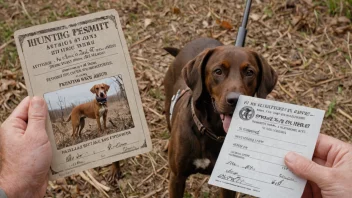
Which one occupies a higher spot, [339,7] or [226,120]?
[226,120]

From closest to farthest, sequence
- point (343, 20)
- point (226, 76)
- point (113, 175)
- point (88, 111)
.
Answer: point (88, 111)
point (226, 76)
point (113, 175)
point (343, 20)

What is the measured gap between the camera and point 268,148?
2242mm

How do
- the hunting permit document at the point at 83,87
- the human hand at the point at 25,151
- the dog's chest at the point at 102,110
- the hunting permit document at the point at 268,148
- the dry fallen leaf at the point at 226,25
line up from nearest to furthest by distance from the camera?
the hunting permit document at the point at 268,148
the human hand at the point at 25,151
the hunting permit document at the point at 83,87
the dog's chest at the point at 102,110
the dry fallen leaf at the point at 226,25

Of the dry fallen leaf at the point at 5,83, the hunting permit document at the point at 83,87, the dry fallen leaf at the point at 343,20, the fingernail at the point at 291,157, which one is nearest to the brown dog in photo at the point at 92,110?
the hunting permit document at the point at 83,87

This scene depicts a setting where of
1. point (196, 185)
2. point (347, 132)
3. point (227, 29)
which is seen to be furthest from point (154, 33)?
point (347, 132)

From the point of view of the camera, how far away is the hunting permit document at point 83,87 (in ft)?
8.68

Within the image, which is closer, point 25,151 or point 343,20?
point 25,151

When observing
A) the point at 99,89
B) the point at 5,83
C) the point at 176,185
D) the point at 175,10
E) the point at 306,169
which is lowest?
the point at 176,185

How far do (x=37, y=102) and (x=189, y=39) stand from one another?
3148 mm

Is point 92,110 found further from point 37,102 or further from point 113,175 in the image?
point 113,175

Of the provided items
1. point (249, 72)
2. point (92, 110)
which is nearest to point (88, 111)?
point (92, 110)

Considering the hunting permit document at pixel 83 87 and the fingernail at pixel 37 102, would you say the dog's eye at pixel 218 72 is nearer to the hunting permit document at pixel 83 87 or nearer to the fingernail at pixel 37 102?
the hunting permit document at pixel 83 87

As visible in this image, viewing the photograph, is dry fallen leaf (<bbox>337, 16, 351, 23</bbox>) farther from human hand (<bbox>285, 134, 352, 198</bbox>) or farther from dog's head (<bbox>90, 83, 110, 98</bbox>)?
dog's head (<bbox>90, 83, 110, 98</bbox>)

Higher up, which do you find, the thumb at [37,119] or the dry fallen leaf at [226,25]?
the thumb at [37,119]
